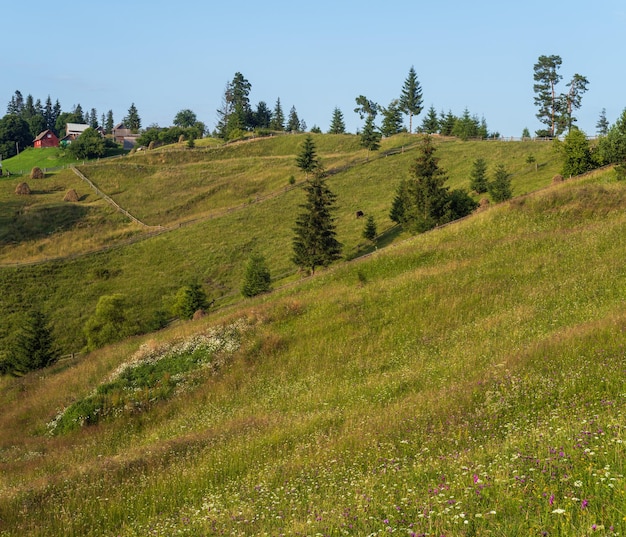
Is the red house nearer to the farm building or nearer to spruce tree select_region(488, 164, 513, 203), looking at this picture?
the farm building

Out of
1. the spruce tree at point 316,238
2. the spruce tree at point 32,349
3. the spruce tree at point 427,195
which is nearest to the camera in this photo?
the spruce tree at point 32,349

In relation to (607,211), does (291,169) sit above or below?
above

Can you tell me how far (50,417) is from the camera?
2209 cm

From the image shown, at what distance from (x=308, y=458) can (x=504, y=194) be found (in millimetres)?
46370

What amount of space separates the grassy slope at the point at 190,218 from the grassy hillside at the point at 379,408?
25.1 metres

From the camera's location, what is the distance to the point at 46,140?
162m

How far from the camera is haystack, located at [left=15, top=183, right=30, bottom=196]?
8939 cm

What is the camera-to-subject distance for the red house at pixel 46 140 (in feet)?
526

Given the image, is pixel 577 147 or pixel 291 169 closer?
pixel 577 147

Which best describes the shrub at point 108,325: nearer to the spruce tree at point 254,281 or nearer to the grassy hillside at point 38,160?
the spruce tree at point 254,281

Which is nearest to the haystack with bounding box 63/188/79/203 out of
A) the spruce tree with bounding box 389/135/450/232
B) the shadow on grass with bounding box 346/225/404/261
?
the shadow on grass with bounding box 346/225/404/261

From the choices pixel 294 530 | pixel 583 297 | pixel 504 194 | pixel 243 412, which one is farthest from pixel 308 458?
pixel 504 194

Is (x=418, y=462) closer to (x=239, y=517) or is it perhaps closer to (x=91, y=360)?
(x=239, y=517)

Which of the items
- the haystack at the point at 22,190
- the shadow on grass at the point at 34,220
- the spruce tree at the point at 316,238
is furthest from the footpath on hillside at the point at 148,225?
the spruce tree at the point at 316,238
